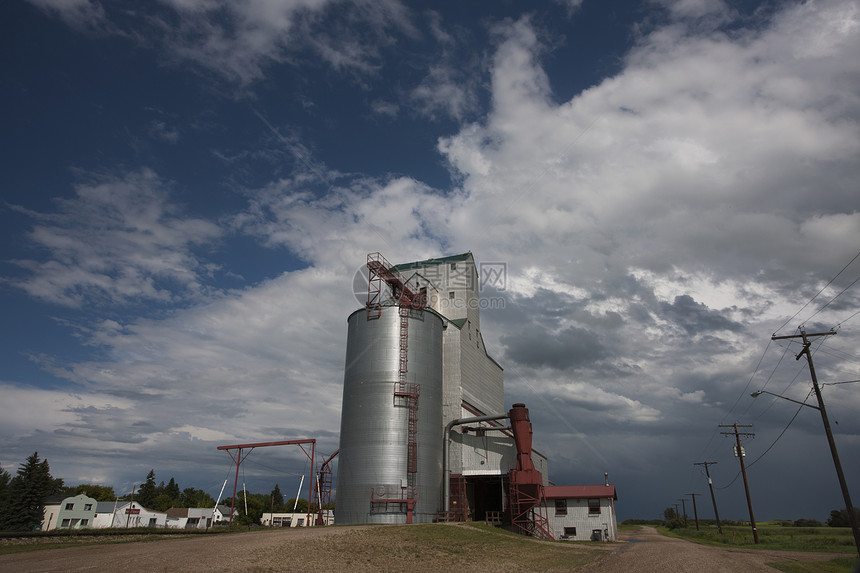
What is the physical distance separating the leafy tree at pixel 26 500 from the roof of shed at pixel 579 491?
75.0 metres

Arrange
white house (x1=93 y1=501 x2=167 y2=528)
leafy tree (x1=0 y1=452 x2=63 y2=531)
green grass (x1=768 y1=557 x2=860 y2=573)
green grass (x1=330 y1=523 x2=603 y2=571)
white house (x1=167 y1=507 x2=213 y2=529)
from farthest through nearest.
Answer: white house (x1=167 y1=507 x2=213 y2=529) → white house (x1=93 y1=501 x2=167 y2=528) → leafy tree (x1=0 y1=452 x2=63 y2=531) → green grass (x1=330 y1=523 x2=603 y2=571) → green grass (x1=768 y1=557 x2=860 y2=573)

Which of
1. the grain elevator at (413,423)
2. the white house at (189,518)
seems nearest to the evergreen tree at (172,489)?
the white house at (189,518)

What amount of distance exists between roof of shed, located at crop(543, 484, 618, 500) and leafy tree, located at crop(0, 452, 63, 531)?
246 feet

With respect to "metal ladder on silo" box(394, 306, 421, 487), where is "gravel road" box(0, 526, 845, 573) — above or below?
below

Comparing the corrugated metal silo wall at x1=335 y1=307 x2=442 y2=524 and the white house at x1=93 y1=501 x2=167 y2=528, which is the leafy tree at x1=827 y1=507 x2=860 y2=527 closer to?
the corrugated metal silo wall at x1=335 y1=307 x2=442 y2=524

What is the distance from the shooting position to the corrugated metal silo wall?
46000 millimetres

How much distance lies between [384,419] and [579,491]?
22.9 m

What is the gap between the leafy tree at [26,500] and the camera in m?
73.2

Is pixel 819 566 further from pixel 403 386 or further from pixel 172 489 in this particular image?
pixel 172 489

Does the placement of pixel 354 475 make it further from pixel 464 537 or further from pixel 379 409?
pixel 464 537

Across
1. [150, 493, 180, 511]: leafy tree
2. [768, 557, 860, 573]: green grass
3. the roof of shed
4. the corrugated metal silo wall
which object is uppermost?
the corrugated metal silo wall

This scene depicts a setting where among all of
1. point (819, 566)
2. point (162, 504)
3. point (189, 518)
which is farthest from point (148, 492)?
point (819, 566)

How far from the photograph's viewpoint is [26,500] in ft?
247

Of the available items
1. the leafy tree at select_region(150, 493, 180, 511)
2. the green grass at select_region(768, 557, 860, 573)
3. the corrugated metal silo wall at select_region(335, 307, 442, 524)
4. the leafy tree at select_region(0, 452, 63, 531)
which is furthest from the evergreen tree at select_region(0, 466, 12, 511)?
the green grass at select_region(768, 557, 860, 573)
